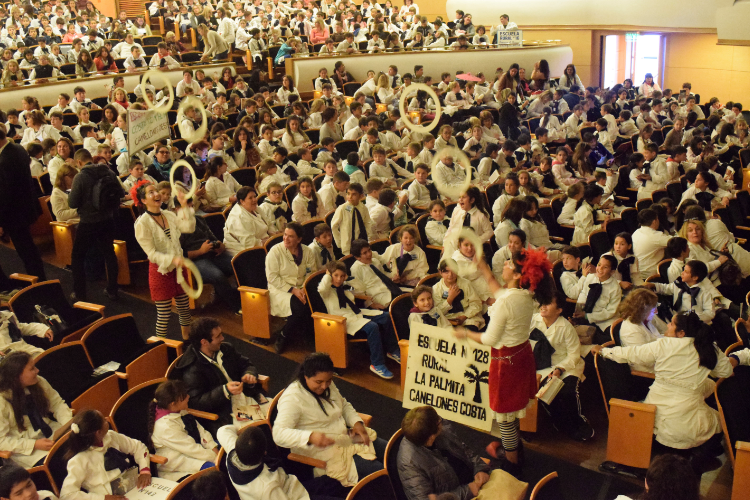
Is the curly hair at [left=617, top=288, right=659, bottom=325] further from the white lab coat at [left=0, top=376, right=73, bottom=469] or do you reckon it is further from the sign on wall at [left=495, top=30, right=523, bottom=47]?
the sign on wall at [left=495, top=30, right=523, bottom=47]

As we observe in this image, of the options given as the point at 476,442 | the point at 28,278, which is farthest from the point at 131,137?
the point at 476,442

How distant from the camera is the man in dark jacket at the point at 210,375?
3963 millimetres

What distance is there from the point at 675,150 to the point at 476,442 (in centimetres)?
579

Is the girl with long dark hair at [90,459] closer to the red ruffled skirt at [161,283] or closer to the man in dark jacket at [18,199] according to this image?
the red ruffled skirt at [161,283]

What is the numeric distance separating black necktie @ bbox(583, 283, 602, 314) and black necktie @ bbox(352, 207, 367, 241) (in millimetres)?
2112

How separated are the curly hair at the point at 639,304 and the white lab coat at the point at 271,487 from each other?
240cm

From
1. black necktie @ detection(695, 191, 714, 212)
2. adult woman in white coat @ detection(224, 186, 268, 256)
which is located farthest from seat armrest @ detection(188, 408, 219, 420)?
black necktie @ detection(695, 191, 714, 212)

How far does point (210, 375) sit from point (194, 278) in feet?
6.77

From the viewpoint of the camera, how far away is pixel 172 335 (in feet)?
19.1

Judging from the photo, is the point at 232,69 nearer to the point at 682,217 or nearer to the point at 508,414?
the point at 682,217

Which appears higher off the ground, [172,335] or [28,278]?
[28,278]

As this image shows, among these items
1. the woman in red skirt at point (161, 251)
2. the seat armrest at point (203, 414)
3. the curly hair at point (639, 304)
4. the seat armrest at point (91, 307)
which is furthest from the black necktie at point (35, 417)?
the curly hair at point (639, 304)

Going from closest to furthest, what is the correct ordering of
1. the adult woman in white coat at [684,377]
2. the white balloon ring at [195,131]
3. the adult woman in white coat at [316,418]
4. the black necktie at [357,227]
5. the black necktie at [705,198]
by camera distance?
the adult woman in white coat at [316,418] < the adult woman in white coat at [684,377] < the black necktie at [357,227] < the black necktie at [705,198] < the white balloon ring at [195,131]

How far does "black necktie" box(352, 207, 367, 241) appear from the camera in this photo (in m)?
6.28
